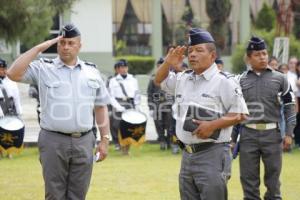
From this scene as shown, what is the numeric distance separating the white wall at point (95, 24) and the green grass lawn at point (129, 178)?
2104 cm

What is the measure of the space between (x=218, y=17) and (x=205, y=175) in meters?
34.1

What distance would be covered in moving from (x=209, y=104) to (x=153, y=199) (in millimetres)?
3798

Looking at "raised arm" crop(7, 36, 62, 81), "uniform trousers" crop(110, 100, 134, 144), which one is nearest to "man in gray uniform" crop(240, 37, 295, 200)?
"raised arm" crop(7, 36, 62, 81)

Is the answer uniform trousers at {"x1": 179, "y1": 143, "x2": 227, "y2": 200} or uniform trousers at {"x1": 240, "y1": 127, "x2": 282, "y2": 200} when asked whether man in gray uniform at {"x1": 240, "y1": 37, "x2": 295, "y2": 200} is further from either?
uniform trousers at {"x1": 179, "y1": 143, "x2": 227, "y2": 200}

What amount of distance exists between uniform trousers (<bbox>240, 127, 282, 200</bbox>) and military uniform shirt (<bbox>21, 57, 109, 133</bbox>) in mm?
2353

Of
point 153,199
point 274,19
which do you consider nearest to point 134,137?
point 153,199

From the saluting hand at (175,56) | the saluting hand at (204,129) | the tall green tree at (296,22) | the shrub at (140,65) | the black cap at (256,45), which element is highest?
the saluting hand at (175,56)

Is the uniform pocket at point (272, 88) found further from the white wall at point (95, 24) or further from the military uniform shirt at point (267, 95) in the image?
the white wall at point (95, 24)

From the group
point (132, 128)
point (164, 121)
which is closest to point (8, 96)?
point (132, 128)

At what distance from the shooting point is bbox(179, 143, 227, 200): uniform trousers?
6.25 m

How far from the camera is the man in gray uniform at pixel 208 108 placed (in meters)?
6.27

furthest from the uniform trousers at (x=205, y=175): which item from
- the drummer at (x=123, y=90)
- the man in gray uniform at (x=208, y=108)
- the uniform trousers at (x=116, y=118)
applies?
the drummer at (x=123, y=90)

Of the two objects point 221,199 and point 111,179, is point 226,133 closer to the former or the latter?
point 221,199

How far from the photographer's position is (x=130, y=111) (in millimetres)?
14859
